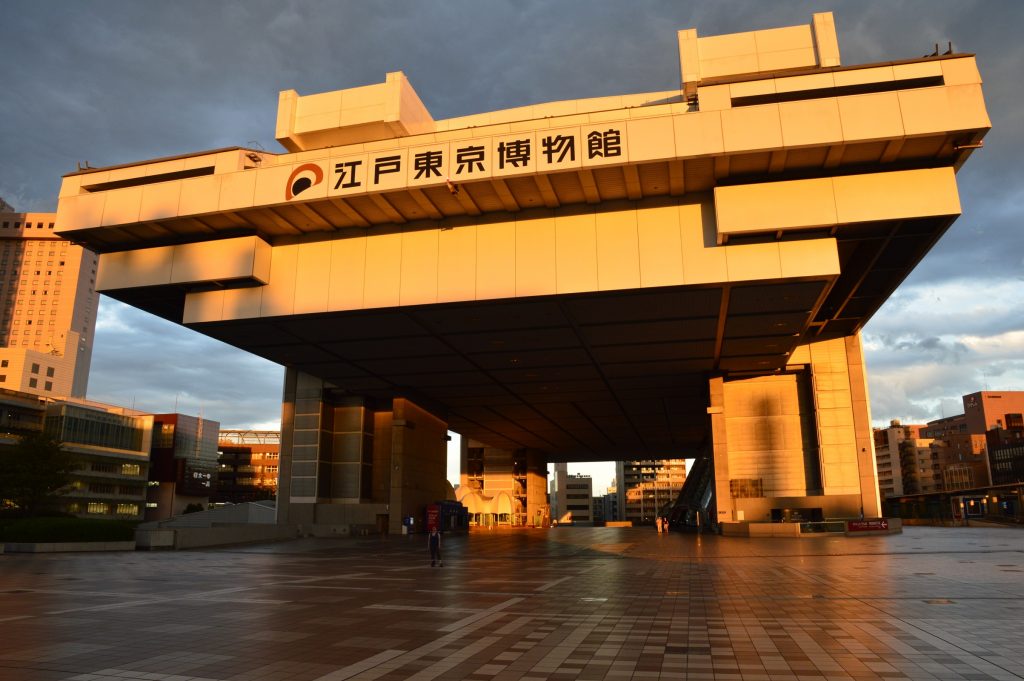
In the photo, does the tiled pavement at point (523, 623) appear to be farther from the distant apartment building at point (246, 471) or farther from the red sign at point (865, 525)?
the distant apartment building at point (246, 471)

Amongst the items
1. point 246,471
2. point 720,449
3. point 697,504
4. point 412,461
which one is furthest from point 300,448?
point 246,471

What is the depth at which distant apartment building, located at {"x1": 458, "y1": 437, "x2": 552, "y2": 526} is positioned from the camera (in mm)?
87875

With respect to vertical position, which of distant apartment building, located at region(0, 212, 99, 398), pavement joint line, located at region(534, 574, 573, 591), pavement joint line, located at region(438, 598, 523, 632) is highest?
distant apartment building, located at region(0, 212, 99, 398)

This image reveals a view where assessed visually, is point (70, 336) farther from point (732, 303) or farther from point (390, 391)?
point (732, 303)

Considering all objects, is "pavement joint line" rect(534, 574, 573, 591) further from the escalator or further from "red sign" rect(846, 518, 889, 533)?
the escalator

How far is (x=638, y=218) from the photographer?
28.0 metres

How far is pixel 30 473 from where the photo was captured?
42.5m

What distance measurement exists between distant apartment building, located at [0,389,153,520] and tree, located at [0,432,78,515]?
39466 mm

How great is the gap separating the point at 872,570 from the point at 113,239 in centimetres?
3434

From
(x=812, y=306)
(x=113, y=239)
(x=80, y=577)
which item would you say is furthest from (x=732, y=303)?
(x=113, y=239)

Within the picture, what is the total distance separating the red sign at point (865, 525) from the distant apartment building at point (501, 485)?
5507 centimetres

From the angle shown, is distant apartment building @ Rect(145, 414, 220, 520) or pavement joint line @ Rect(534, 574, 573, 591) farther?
distant apartment building @ Rect(145, 414, 220, 520)

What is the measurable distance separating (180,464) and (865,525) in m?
109

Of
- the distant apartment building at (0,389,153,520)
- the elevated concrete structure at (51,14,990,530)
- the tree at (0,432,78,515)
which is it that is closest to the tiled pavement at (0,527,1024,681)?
the elevated concrete structure at (51,14,990,530)
